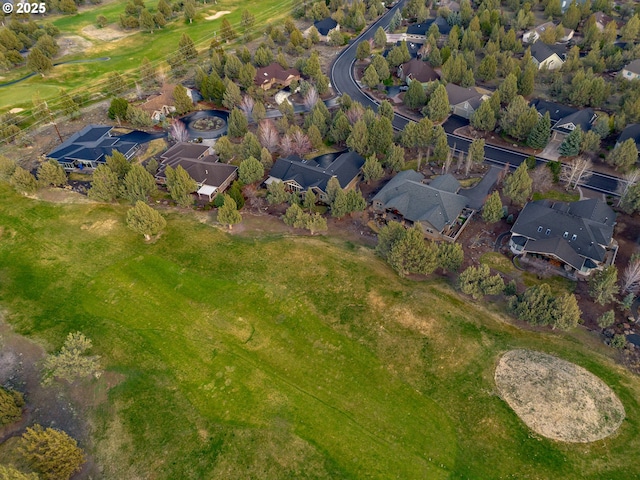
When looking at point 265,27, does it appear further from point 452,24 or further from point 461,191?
point 461,191

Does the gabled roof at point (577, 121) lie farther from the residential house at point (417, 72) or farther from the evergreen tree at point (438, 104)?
the residential house at point (417, 72)

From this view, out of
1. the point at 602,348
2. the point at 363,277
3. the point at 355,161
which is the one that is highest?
the point at 355,161

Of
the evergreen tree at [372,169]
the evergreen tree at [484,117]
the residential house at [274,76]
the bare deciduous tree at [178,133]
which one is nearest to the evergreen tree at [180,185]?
the bare deciduous tree at [178,133]

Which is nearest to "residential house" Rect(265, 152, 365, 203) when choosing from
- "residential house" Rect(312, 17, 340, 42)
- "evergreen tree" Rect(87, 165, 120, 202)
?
"evergreen tree" Rect(87, 165, 120, 202)

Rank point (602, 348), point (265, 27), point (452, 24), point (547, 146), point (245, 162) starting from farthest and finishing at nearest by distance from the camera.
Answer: point (265, 27) < point (452, 24) < point (547, 146) < point (245, 162) < point (602, 348)

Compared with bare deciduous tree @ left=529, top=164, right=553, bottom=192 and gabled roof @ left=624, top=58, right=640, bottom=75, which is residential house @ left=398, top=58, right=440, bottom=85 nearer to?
bare deciduous tree @ left=529, top=164, right=553, bottom=192

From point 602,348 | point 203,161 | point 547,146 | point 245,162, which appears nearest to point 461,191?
point 547,146
